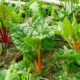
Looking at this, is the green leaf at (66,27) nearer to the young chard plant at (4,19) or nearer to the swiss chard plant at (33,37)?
the swiss chard plant at (33,37)

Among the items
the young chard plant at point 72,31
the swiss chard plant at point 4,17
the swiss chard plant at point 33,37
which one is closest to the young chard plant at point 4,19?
the swiss chard plant at point 4,17

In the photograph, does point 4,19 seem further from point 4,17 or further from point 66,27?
point 66,27

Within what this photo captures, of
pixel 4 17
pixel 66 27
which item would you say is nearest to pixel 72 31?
pixel 66 27

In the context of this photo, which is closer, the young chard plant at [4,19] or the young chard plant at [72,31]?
the young chard plant at [72,31]

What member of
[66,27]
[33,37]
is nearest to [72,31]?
[66,27]

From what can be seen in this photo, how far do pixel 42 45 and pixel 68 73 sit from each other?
0.28 metres

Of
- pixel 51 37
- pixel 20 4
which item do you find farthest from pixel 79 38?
Result: pixel 20 4

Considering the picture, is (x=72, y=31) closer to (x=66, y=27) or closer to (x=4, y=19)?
(x=66, y=27)

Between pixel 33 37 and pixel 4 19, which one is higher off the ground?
pixel 4 19

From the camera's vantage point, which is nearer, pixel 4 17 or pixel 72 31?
pixel 72 31

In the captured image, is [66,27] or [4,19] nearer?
[66,27]

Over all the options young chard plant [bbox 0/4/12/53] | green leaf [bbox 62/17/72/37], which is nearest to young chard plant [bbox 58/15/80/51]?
green leaf [bbox 62/17/72/37]

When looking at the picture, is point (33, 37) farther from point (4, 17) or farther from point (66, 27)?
point (4, 17)

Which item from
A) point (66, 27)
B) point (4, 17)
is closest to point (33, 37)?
point (66, 27)
